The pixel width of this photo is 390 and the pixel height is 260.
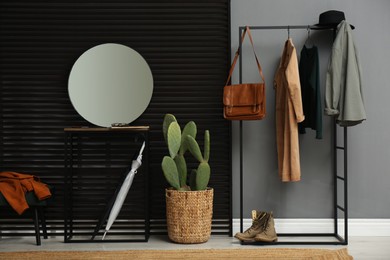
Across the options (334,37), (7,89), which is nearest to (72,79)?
(7,89)

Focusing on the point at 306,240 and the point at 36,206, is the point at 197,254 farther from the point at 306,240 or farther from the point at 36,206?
the point at 36,206

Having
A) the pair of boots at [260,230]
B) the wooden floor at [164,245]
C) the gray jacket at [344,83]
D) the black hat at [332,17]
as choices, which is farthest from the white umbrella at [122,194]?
the black hat at [332,17]

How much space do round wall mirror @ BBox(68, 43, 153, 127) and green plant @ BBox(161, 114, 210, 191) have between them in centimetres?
40

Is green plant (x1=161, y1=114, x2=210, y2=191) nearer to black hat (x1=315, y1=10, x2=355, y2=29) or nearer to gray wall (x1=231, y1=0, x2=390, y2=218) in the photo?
gray wall (x1=231, y1=0, x2=390, y2=218)

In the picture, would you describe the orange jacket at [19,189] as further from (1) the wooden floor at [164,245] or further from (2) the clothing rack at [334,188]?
(2) the clothing rack at [334,188]

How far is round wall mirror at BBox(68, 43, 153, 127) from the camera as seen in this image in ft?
15.4

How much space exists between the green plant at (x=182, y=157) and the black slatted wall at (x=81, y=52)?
327 mm

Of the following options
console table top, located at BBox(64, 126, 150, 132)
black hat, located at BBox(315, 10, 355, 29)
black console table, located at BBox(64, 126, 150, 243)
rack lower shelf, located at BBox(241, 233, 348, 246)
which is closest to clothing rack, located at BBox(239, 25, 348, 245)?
rack lower shelf, located at BBox(241, 233, 348, 246)

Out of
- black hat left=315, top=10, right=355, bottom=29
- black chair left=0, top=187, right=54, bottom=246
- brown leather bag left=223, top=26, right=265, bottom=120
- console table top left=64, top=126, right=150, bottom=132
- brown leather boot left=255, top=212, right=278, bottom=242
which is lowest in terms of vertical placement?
brown leather boot left=255, top=212, right=278, bottom=242

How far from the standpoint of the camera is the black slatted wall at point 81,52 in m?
4.73

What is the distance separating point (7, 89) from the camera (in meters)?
4.73

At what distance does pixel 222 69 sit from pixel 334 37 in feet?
3.11

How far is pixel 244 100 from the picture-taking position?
172 inches

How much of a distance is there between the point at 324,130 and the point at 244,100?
81cm
